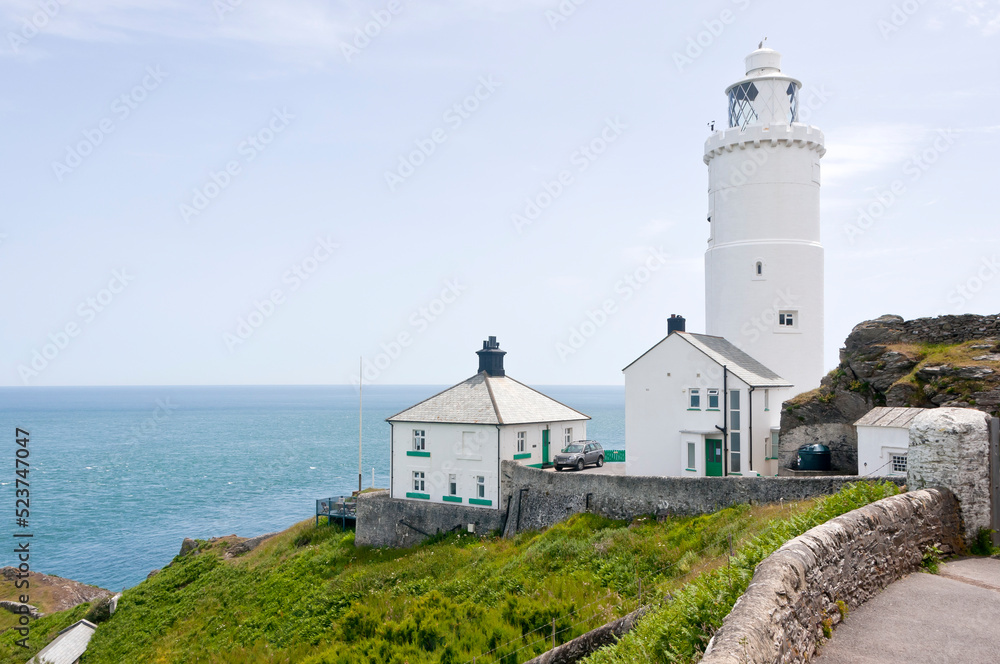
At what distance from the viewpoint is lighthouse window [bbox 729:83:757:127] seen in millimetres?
33875

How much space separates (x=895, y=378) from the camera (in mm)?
24859

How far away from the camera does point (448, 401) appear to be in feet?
112

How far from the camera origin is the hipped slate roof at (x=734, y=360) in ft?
94.9

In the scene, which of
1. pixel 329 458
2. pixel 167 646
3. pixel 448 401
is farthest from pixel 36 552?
pixel 329 458

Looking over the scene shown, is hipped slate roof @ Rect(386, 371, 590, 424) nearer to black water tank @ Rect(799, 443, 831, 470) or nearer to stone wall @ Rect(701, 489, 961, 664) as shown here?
black water tank @ Rect(799, 443, 831, 470)

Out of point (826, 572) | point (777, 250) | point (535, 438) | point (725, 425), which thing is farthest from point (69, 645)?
point (777, 250)

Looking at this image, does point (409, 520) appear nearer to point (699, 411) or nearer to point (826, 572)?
point (699, 411)

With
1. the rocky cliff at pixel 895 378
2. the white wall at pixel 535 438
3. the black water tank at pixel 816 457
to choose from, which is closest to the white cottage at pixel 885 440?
the rocky cliff at pixel 895 378

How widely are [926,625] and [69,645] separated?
3391 cm

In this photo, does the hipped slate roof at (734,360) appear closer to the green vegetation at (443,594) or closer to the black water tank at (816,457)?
the black water tank at (816,457)

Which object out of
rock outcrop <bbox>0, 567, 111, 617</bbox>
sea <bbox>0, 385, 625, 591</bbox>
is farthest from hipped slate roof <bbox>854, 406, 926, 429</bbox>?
rock outcrop <bbox>0, 567, 111, 617</bbox>

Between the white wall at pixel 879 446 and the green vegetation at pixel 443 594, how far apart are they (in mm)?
3845

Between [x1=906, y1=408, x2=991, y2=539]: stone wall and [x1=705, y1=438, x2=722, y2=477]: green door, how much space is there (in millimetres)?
17239

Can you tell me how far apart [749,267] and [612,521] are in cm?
1474
